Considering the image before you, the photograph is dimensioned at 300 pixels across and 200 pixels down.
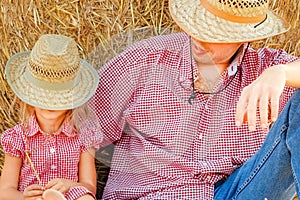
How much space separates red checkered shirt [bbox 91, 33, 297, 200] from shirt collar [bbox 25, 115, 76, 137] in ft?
0.33

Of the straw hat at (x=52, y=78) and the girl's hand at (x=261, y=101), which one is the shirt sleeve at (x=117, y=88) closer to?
the straw hat at (x=52, y=78)

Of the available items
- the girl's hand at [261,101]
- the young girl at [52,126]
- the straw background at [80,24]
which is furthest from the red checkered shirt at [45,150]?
the girl's hand at [261,101]

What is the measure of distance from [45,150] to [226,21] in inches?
23.1

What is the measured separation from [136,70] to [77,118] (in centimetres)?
20

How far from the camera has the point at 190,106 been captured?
6.75 feet

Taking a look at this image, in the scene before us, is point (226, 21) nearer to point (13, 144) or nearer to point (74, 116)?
point (74, 116)

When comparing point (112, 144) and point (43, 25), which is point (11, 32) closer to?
point (43, 25)

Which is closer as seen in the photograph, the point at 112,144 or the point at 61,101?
the point at 61,101

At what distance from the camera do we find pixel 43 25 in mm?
2291

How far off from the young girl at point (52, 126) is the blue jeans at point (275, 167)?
1.25 ft

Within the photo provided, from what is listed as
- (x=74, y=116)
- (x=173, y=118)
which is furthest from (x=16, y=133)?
(x=173, y=118)

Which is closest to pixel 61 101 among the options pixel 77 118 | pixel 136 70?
pixel 77 118

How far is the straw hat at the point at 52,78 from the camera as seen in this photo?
6.51 ft

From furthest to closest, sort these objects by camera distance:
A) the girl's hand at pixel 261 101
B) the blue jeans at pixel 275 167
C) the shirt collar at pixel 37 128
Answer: the shirt collar at pixel 37 128
the blue jeans at pixel 275 167
the girl's hand at pixel 261 101
